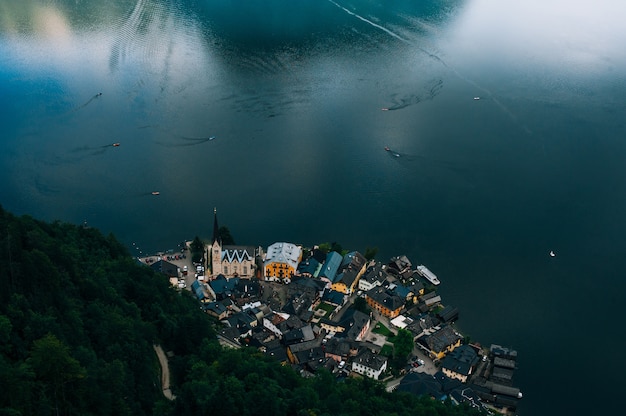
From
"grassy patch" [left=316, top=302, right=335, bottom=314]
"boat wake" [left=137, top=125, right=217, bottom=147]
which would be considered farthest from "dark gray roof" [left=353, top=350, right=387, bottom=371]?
"boat wake" [left=137, top=125, right=217, bottom=147]

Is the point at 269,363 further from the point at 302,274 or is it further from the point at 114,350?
the point at 302,274

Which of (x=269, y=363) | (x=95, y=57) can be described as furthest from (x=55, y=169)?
(x=269, y=363)

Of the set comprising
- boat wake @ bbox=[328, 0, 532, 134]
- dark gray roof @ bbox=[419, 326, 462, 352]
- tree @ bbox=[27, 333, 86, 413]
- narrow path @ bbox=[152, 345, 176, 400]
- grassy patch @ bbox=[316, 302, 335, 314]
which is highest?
tree @ bbox=[27, 333, 86, 413]

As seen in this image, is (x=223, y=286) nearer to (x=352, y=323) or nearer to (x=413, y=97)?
(x=352, y=323)

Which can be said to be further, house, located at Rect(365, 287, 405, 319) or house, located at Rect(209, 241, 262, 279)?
house, located at Rect(209, 241, 262, 279)

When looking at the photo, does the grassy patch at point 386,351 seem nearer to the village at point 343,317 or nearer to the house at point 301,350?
the village at point 343,317

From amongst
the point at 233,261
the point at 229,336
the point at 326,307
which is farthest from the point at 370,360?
the point at 233,261

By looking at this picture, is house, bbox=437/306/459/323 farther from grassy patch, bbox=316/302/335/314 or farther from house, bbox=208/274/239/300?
house, bbox=208/274/239/300
